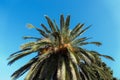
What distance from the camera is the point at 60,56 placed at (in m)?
36.3

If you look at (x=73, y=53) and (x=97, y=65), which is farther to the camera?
(x=97, y=65)

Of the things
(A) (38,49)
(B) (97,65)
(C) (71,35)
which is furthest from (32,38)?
(B) (97,65)

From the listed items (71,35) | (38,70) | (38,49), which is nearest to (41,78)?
(38,70)

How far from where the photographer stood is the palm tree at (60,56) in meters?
34.7

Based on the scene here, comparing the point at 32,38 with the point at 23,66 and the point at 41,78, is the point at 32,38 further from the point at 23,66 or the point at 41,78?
the point at 41,78

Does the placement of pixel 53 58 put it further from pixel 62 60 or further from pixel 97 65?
pixel 97 65

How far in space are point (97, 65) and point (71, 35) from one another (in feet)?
15.7

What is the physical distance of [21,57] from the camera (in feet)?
121

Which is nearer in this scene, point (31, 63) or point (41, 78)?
point (41, 78)

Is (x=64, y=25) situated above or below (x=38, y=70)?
above

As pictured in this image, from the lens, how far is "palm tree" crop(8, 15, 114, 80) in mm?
34719

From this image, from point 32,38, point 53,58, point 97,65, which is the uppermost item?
point 32,38

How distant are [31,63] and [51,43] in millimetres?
3389

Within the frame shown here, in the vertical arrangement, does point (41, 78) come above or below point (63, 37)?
below
